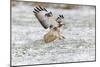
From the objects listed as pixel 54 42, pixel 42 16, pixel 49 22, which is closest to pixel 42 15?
pixel 42 16

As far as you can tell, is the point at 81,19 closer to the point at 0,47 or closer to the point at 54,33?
the point at 54,33

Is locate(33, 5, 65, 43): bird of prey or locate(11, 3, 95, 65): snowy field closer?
locate(11, 3, 95, 65): snowy field

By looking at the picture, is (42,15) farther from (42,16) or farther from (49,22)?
(49,22)

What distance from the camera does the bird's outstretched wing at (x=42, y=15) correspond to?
2.40 metres

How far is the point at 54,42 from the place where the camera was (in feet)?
8.14

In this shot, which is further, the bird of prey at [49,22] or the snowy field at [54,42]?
the bird of prey at [49,22]

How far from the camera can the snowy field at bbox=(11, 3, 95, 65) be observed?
2.31 metres

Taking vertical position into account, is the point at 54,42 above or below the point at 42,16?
below

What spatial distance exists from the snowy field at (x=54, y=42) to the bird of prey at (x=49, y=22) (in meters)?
0.05

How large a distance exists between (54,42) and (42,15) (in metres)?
0.37

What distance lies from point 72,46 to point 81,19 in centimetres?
38

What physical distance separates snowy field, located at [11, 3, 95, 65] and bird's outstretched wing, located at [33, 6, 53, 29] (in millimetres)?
46

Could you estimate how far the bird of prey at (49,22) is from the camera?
241 centimetres

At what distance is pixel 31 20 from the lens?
2.37 meters
